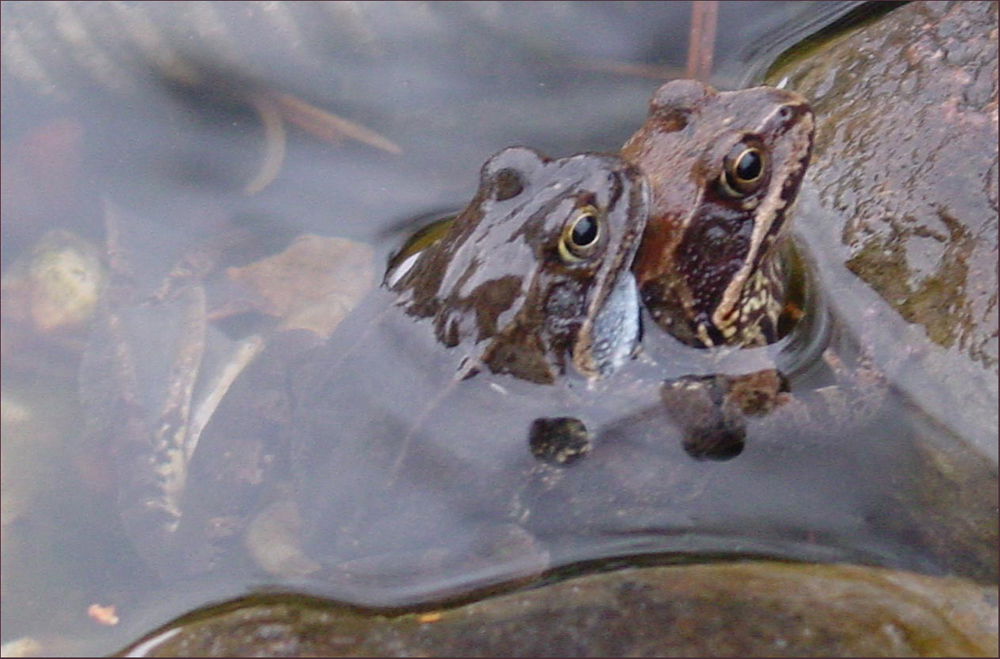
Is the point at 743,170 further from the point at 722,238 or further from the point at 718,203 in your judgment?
the point at 722,238

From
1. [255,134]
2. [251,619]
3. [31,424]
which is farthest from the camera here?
[255,134]

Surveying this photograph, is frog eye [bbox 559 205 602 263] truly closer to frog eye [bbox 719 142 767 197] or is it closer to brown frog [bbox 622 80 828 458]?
brown frog [bbox 622 80 828 458]

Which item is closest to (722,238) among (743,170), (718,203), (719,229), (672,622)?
(719,229)

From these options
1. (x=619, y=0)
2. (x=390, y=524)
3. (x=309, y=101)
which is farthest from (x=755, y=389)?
(x=309, y=101)

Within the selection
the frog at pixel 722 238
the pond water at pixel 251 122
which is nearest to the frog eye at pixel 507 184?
the frog at pixel 722 238

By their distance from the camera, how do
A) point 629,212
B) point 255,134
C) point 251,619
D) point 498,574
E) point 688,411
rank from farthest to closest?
1. point 255,134
2. point 688,411
3. point 629,212
4. point 498,574
5. point 251,619

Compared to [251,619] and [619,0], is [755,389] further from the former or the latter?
[619,0]

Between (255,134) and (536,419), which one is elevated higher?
(255,134)

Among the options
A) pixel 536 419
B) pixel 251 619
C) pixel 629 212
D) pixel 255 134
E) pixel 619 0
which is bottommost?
pixel 251 619
